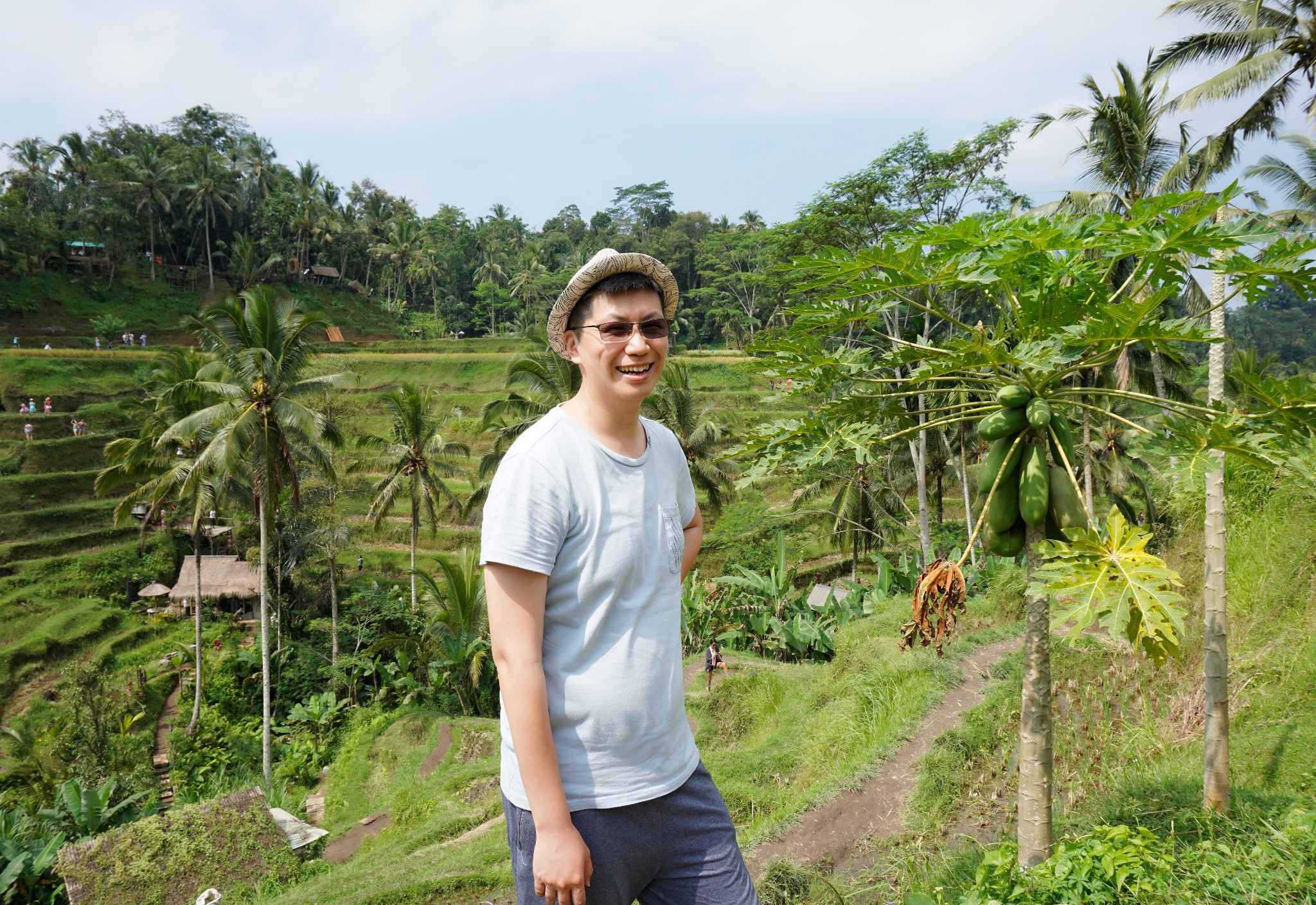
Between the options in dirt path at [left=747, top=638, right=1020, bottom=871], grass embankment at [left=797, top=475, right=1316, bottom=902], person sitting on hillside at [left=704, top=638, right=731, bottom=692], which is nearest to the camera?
grass embankment at [left=797, top=475, right=1316, bottom=902]

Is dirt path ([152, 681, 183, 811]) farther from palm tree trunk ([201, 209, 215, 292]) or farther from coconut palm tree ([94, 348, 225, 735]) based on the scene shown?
palm tree trunk ([201, 209, 215, 292])

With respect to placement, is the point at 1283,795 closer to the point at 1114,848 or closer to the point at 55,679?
the point at 1114,848

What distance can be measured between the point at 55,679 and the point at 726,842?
22533mm

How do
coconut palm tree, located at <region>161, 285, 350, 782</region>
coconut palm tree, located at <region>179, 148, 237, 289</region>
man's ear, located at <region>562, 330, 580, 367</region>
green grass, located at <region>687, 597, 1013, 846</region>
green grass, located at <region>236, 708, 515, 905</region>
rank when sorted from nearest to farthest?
man's ear, located at <region>562, 330, 580, 367</region>, green grass, located at <region>236, 708, 515, 905</region>, green grass, located at <region>687, 597, 1013, 846</region>, coconut palm tree, located at <region>161, 285, 350, 782</region>, coconut palm tree, located at <region>179, 148, 237, 289</region>

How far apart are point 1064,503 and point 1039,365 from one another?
0.46m

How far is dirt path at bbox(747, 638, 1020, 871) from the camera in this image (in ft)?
16.2

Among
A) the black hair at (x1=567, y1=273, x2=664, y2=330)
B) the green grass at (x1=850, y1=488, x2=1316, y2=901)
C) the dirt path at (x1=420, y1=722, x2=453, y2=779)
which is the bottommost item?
the dirt path at (x1=420, y1=722, x2=453, y2=779)

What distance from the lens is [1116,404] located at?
1859 cm

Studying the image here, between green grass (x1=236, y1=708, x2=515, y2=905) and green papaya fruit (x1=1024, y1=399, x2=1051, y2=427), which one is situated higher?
green papaya fruit (x1=1024, y1=399, x2=1051, y2=427)

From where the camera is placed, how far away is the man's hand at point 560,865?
1.38 m

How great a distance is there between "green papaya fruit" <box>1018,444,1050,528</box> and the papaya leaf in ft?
0.92

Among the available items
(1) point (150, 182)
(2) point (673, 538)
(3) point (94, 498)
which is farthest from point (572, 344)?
(1) point (150, 182)

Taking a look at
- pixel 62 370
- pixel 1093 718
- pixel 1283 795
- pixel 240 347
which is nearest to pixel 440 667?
pixel 240 347

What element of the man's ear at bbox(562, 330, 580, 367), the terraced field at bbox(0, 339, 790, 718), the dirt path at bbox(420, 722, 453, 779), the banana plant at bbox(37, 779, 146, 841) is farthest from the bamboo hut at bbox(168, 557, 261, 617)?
the man's ear at bbox(562, 330, 580, 367)
